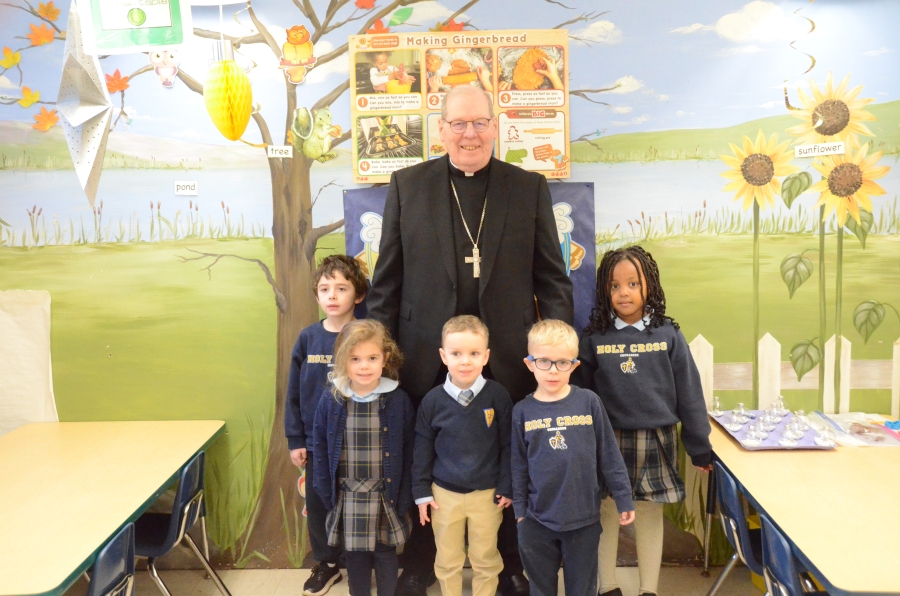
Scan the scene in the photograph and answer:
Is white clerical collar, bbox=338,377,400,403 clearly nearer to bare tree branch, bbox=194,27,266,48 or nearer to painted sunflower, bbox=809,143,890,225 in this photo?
bare tree branch, bbox=194,27,266,48

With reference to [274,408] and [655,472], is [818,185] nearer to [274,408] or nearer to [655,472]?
[655,472]

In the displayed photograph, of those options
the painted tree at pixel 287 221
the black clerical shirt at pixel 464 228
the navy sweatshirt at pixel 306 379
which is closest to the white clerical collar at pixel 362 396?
the navy sweatshirt at pixel 306 379

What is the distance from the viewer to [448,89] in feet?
8.45

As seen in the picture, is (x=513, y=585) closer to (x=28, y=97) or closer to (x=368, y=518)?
(x=368, y=518)

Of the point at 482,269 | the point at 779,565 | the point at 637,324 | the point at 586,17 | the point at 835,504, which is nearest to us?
the point at 779,565

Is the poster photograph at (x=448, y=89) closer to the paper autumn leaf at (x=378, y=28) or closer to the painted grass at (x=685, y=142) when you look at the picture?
the paper autumn leaf at (x=378, y=28)

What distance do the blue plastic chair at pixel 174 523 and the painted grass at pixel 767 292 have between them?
2.11 meters

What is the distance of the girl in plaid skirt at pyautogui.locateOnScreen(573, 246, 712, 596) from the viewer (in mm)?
2244

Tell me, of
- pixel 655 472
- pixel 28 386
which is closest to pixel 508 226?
pixel 655 472

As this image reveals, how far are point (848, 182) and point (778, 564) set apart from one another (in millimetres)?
1711

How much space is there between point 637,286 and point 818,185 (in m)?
1.02

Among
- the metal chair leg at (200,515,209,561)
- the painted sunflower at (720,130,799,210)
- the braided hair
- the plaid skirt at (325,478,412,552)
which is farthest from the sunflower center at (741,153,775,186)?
the metal chair leg at (200,515,209,561)

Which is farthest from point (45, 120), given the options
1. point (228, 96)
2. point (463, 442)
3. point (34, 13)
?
point (463, 442)

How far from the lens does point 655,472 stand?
2258mm
